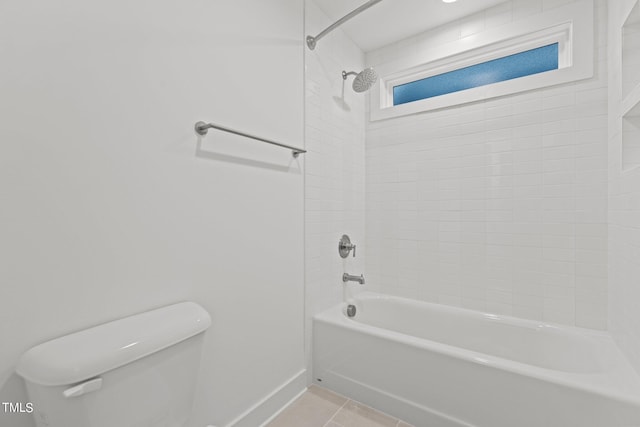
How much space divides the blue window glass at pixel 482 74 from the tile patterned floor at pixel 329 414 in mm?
2248

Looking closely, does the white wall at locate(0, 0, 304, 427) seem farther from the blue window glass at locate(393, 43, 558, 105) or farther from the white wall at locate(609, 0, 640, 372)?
the white wall at locate(609, 0, 640, 372)

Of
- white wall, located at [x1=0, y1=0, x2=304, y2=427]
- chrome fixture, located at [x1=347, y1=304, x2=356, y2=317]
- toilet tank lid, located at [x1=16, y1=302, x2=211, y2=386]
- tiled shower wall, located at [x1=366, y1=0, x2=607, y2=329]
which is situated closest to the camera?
toilet tank lid, located at [x1=16, y1=302, x2=211, y2=386]

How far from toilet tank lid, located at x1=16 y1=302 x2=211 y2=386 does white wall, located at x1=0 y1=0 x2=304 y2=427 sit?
0.26 feet

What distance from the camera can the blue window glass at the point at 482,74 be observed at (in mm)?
1938

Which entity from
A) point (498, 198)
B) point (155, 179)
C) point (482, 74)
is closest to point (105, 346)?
point (155, 179)

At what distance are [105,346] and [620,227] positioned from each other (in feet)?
→ 7.27

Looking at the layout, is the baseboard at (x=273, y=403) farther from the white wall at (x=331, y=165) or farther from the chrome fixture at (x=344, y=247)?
the chrome fixture at (x=344, y=247)

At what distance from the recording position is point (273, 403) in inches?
64.7

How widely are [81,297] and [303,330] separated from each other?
4.11ft

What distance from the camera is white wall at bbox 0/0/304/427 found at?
840mm

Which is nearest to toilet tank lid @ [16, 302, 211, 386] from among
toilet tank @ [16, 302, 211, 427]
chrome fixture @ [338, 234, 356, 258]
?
toilet tank @ [16, 302, 211, 427]

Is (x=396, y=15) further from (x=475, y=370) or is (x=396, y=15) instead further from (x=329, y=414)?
(x=329, y=414)

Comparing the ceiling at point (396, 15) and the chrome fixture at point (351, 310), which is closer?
the ceiling at point (396, 15)

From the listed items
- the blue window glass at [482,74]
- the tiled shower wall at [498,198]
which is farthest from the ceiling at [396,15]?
the blue window glass at [482,74]
